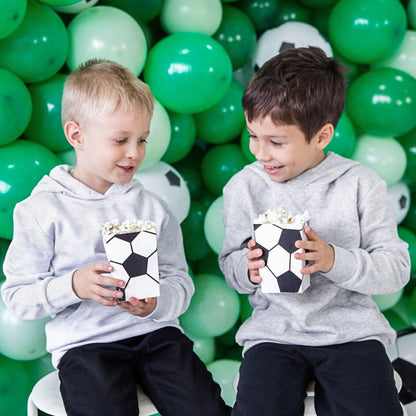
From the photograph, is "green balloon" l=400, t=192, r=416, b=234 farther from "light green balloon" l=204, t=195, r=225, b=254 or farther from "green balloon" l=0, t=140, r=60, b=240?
"green balloon" l=0, t=140, r=60, b=240

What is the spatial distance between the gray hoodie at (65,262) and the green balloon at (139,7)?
64 centimetres

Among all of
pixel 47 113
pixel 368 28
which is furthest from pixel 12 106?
pixel 368 28

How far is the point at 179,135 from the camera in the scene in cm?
205

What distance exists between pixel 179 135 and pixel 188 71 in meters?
0.23

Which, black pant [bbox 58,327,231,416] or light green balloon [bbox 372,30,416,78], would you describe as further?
light green balloon [bbox 372,30,416,78]

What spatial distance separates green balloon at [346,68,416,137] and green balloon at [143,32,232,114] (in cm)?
54

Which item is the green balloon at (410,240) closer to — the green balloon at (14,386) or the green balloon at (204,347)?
the green balloon at (204,347)

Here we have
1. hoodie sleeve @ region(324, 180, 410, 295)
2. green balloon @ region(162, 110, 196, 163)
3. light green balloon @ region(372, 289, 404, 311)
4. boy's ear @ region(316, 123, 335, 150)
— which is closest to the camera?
hoodie sleeve @ region(324, 180, 410, 295)

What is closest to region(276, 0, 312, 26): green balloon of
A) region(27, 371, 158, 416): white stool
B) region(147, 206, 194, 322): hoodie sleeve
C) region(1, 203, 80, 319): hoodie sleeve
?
region(147, 206, 194, 322): hoodie sleeve

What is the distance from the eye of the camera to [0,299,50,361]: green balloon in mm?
1772

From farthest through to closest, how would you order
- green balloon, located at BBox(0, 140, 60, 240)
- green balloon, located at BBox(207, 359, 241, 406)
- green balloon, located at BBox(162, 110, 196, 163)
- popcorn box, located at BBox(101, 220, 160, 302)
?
green balloon, located at BBox(207, 359, 241, 406), green balloon, located at BBox(162, 110, 196, 163), green balloon, located at BBox(0, 140, 60, 240), popcorn box, located at BBox(101, 220, 160, 302)

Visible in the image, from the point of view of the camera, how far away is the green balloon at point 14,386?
1.85 metres

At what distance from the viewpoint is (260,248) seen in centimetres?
138

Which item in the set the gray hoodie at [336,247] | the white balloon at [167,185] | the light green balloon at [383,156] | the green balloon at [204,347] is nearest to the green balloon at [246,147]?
the white balloon at [167,185]
